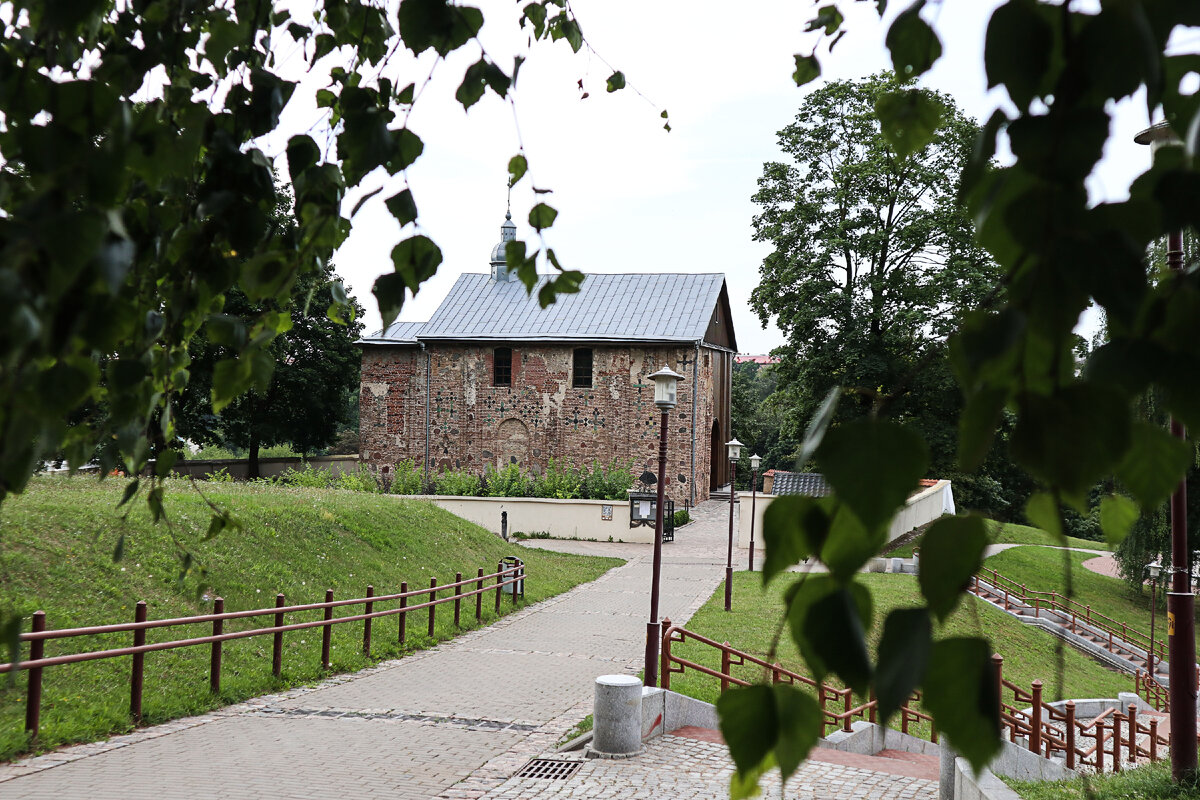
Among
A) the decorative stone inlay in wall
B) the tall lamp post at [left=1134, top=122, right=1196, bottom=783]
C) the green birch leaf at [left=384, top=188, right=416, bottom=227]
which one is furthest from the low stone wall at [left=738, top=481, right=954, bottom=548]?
the green birch leaf at [left=384, top=188, right=416, bottom=227]

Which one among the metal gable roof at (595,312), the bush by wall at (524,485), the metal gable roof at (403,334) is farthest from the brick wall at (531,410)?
the bush by wall at (524,485)

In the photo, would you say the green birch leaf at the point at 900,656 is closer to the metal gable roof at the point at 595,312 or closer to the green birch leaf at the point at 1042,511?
the green birch leaf at the point at 1042,511

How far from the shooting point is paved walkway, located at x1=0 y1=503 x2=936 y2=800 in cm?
694

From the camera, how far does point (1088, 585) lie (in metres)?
27.4

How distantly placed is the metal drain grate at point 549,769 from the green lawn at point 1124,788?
3664mm

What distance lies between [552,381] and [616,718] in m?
25.5

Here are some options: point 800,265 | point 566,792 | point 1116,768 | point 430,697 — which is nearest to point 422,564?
point 430,697

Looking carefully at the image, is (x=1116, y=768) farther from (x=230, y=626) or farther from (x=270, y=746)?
(x=230, y=626)

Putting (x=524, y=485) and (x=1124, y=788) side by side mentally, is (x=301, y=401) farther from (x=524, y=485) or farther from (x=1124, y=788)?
(x=1124, y=788)

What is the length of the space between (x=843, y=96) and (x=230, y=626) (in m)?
23.7

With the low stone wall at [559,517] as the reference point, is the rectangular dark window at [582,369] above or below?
above

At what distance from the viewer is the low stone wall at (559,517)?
1061 inches

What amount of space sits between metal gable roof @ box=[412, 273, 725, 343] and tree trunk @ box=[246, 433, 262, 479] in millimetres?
7268

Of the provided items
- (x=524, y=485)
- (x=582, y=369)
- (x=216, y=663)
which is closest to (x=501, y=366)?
(x=582, y=369)
